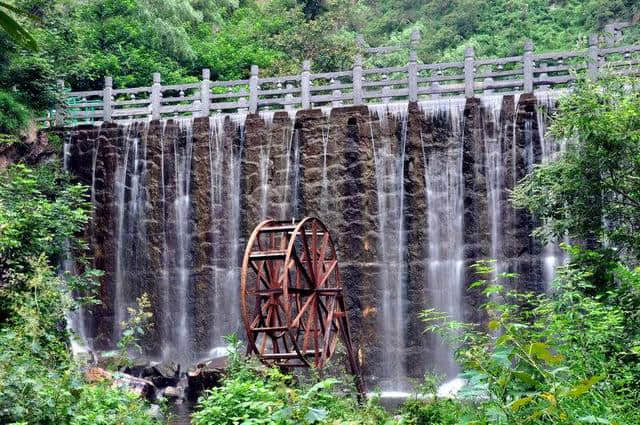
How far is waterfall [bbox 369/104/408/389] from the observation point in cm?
1831

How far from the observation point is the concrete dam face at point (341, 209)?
59.9 feet

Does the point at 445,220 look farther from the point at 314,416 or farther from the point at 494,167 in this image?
the point at 314,416

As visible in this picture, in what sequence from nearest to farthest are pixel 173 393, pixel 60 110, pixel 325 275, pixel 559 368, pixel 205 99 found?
pixel 559 368, pixel 325 275, pixel 173 393, pixel 205 99, pixel 60 110

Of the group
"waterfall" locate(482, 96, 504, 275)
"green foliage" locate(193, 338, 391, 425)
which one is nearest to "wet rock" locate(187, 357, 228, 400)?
"waterfall" locate(482, 96, 504, 275)

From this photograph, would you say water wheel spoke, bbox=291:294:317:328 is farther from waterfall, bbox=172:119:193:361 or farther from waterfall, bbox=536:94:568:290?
waterfall, bbox=172:119:193:361

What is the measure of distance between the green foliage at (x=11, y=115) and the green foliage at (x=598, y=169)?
13.3m

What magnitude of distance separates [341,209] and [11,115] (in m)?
8.36

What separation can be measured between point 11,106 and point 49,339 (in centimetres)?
1102

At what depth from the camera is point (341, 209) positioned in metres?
19.1

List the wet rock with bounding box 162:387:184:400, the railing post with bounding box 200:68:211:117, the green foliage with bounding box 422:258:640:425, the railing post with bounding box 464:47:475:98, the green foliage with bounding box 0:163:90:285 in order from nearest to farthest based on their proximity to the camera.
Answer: the green foliage with bounding box 422:258:640:425
the green foliage with bounding box 0:163:90:285
the wet rock with bounding box 162:387:184:400
the railing post with bounding box 464:47:475:98
the railing post with bounding box 200:68:211:117

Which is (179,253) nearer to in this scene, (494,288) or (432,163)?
(432,163)

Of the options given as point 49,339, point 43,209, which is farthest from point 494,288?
point 43,209

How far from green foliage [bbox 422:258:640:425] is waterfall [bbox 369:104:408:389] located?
29.3ft

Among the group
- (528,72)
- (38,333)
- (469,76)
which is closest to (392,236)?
(469,76)
